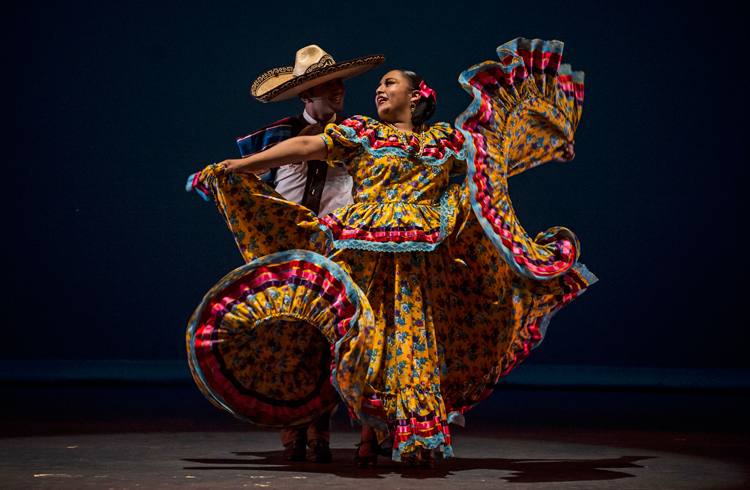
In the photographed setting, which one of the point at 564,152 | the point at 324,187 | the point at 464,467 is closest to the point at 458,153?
the point at 564,152

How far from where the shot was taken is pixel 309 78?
308cm

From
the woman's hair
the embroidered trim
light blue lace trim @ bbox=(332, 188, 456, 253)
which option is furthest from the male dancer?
the embroidered trim

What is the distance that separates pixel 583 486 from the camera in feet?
7.11

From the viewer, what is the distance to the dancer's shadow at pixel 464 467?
231cm

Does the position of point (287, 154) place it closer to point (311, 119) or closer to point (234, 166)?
point (234, 166)

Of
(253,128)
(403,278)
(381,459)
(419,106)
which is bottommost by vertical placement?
(381,459)

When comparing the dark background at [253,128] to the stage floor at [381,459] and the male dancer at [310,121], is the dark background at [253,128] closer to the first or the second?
the stage floor at [381,459]

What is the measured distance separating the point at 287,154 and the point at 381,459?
104 centimetres

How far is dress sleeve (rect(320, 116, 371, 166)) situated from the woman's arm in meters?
0.02

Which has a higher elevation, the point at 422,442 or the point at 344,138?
the point at 344,138

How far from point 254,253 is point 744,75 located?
13.3 feet

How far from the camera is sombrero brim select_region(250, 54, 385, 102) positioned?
3021mm

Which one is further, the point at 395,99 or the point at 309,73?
the point at 309,73

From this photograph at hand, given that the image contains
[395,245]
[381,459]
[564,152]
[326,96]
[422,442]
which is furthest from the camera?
[326,96]
